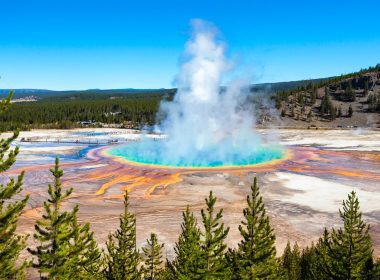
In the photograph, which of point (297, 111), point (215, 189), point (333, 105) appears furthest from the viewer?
point (333, 105)

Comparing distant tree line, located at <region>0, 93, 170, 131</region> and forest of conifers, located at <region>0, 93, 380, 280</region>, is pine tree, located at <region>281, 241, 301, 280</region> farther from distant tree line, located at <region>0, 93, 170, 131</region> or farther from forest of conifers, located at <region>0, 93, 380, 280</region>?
distant tree line, located at <region>0, 93, 170, 131</region>

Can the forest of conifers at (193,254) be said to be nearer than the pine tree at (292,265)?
Yes

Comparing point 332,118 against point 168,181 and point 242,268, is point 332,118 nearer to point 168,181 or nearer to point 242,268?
point 168,181

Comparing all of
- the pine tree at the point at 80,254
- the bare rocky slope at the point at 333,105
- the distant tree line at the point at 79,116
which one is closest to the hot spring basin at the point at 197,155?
the pine tree at the point at 80,254

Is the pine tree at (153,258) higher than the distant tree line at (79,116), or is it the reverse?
the distant tree line at (79,116)

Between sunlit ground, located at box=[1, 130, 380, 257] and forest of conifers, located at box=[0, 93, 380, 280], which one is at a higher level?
forest of conifers, located at box=[0, 93, 380, 280]

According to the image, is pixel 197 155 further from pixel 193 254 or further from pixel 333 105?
pixel 333 105

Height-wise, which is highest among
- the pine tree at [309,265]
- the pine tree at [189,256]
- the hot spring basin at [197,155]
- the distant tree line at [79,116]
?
the distant tree line at [79,116]

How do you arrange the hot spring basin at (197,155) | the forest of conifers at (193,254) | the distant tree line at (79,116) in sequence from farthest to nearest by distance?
1. the distant tree line at (79,116)
2. the hot spring basin at (197,155)
3. the forest of conifers at (193,254)

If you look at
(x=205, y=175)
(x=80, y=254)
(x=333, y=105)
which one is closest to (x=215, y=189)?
(x=205, y=175)

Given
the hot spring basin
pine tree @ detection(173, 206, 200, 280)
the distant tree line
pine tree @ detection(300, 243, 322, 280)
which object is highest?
the distant tree line

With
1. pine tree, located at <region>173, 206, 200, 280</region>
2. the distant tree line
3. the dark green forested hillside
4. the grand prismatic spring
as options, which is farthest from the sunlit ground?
the distant tree line

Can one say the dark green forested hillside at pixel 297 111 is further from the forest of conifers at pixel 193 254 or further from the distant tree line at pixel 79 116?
the forest of conifers at pixel 193 254

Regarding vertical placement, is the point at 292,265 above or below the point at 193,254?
below
